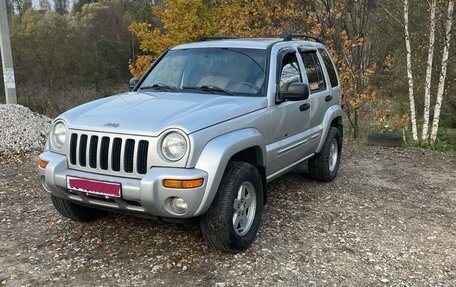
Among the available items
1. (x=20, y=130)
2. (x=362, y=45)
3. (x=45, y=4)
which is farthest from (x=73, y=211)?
(x=45, y=4)

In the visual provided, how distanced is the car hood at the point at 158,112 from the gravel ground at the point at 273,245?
1.15 m

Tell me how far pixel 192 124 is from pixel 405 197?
3.62m

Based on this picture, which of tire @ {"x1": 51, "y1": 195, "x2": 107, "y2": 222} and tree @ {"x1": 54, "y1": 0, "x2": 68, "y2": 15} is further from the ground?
tree @ {"x1": 54, "y1": 0, "x2": 68, "y2": 15}

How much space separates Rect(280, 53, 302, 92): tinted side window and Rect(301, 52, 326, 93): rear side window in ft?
0.87

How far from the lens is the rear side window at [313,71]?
536cm

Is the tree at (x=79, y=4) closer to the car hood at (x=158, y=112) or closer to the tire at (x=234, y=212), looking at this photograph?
the car hood at (x=158, y=112)

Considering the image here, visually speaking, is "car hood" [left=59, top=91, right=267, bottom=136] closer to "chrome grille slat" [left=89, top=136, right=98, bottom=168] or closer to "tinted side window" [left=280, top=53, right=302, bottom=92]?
"chrome grille slat" [left=89, top=136, right=98, bottom=168]

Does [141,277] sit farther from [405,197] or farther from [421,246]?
[405,197]

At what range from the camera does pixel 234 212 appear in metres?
3.79

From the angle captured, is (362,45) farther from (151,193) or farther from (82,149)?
(151,193)

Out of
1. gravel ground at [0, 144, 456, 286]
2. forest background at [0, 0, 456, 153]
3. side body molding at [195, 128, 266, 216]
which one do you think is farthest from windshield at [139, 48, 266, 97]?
forest background at [0, 0, 456, 153]

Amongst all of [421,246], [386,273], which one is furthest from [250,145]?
[421,246]

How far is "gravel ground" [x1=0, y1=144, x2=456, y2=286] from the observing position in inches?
139

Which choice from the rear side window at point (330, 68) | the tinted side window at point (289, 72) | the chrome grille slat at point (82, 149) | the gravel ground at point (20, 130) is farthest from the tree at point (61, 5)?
the chrome grille slat at point (82, 149)
